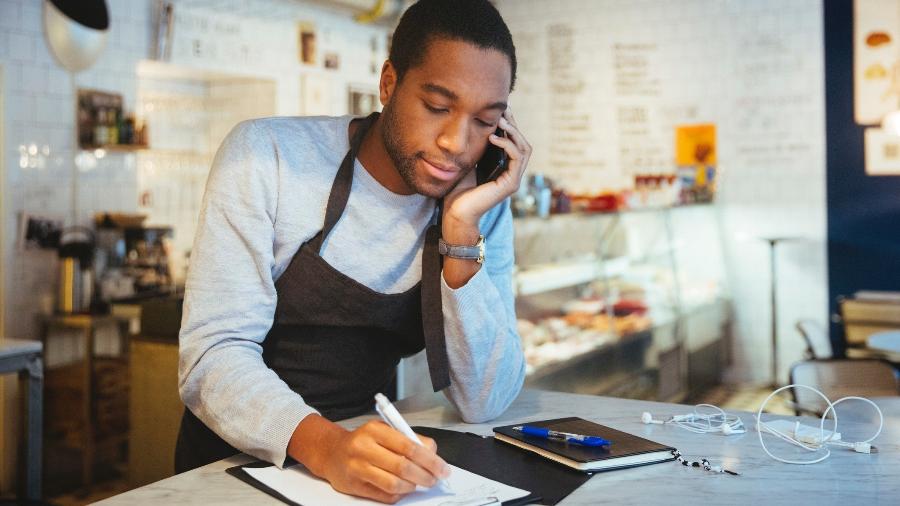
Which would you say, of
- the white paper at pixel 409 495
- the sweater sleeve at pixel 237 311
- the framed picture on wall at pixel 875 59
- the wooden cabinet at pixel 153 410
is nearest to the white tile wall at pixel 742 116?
the framed picture on wall at pixel 875 59

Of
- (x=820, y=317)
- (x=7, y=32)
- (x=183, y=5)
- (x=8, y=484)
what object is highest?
(x=183, y=5)

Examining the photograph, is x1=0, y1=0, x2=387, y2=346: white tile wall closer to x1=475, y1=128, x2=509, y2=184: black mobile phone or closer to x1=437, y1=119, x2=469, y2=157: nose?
x1=475, y1=128, x2=509, y2=184: black mobile phone

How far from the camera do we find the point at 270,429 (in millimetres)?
1337

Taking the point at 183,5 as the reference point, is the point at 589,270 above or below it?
below

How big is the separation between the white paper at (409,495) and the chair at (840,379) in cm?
270

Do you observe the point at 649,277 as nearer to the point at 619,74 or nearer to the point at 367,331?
the point at 619,74

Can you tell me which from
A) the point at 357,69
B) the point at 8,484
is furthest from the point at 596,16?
the point at 8,484

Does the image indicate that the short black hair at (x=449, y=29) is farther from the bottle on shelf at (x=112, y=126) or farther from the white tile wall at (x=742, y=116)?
the white tile wall at (x=742, y=116)

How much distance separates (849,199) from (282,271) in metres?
6.46

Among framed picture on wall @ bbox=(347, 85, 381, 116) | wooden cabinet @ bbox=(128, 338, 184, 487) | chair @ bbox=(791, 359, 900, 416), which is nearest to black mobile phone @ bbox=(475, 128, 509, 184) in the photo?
wooden cabinet @ bbox=(128, 338, 184, 487)

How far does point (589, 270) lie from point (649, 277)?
0.83m

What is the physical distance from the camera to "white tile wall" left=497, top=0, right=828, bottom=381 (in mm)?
7152

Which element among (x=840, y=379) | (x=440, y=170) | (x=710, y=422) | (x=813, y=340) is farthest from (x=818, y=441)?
(x=813, y=340)

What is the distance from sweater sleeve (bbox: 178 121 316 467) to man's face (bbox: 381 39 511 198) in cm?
26
